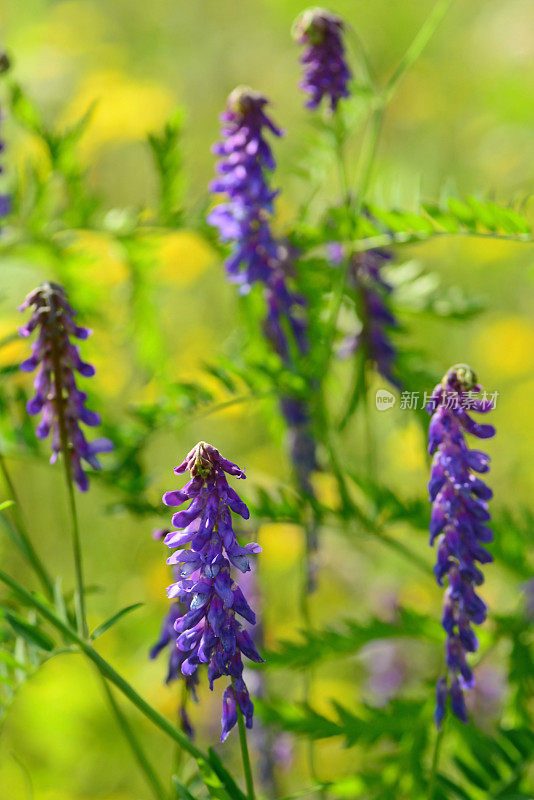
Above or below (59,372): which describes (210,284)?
above

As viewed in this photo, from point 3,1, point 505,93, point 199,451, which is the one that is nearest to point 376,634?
point 199,451

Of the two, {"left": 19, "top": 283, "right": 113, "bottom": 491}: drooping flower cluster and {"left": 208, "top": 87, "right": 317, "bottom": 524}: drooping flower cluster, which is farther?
{"left": 208, "top": 87, "right": 317, "bottom": 524}: drooping flower cluster

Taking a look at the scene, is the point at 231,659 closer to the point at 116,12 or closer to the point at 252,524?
the point at 252,524

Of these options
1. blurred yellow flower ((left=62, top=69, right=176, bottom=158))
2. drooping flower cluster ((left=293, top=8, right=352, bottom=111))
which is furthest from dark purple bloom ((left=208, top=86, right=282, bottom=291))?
blurred yellow flower ((left=62, top=69, right=176, bottom=158))

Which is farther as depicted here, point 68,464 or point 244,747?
point 68,464

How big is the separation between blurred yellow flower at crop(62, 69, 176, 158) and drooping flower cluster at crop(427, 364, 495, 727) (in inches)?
175

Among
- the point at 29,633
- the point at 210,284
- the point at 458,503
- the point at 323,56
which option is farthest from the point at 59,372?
the point at 210,284

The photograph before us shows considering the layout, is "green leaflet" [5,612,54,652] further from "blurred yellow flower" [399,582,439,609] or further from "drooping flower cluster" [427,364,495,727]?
"blurred yellow flower" [399,582,439,609]

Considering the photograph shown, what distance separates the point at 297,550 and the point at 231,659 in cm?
312

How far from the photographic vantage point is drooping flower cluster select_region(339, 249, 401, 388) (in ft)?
7.91

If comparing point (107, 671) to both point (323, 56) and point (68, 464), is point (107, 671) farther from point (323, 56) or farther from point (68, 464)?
point (323, 56)

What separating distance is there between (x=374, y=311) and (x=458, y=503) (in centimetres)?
111

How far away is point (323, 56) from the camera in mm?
2115

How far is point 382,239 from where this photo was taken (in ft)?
6.68
